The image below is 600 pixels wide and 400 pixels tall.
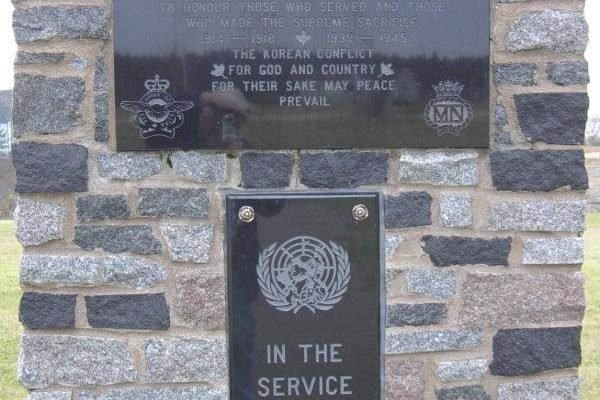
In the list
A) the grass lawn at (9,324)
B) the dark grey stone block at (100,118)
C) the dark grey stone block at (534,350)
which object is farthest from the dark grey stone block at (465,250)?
the grass lawn at (9,324)

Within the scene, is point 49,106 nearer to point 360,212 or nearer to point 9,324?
point 360,212

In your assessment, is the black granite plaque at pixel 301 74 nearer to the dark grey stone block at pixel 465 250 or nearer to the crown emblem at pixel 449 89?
the crown emblem at pixel 449 89

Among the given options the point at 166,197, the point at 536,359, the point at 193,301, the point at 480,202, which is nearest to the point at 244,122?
the point at 166,197

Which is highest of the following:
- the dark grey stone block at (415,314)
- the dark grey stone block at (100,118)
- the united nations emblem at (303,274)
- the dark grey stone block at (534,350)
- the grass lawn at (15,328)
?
the dark grey stone block at (100,118)

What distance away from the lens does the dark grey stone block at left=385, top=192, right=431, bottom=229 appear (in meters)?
3.33

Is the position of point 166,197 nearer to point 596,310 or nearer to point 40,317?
point 40,317

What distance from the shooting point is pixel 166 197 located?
328cm

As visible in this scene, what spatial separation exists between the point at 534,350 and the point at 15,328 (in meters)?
4.29

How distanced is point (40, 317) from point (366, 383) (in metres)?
1.29

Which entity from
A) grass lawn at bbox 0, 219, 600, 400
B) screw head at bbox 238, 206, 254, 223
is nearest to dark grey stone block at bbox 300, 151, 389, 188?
screw head at bbox 238, 206, 254, 223

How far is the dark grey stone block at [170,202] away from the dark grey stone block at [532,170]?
1165mm

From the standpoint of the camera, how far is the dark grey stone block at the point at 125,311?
3.29 metres

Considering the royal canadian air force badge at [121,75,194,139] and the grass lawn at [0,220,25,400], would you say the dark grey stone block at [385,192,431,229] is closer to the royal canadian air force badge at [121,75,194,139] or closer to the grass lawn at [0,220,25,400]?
the royal canadian air force badge at [121,75,194,139]

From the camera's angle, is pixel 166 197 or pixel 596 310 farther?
pixel 596 310
